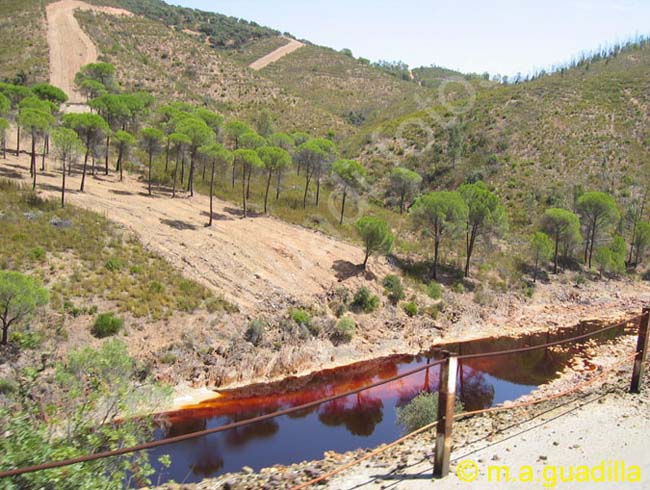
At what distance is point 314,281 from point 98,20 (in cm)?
7212

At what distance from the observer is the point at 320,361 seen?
2275 cm

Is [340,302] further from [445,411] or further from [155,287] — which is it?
[445,411]

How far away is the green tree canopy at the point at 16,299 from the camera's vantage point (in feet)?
55.7

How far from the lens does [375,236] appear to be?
29.7 m

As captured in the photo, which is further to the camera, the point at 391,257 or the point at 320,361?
the point at 391,257

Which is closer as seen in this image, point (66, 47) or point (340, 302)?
point (340, 302)

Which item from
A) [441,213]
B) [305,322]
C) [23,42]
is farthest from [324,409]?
[23,42]

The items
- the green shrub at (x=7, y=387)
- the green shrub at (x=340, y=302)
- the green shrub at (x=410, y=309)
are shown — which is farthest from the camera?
the green shrub at (x=410, y=309)

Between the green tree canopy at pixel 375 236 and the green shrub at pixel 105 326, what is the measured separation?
15.0 metres

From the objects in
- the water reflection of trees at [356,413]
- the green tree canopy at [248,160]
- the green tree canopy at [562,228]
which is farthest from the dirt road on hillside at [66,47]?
the water reflection of trees at [356,413]

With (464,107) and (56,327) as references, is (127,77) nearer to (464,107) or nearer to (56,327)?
(464,107)

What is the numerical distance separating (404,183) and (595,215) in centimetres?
1666

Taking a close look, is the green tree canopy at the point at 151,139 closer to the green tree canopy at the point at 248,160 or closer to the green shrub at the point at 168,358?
the green tree canopy at the point at 248,160

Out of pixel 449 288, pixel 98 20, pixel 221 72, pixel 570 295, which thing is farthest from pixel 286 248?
pixel 98 20
